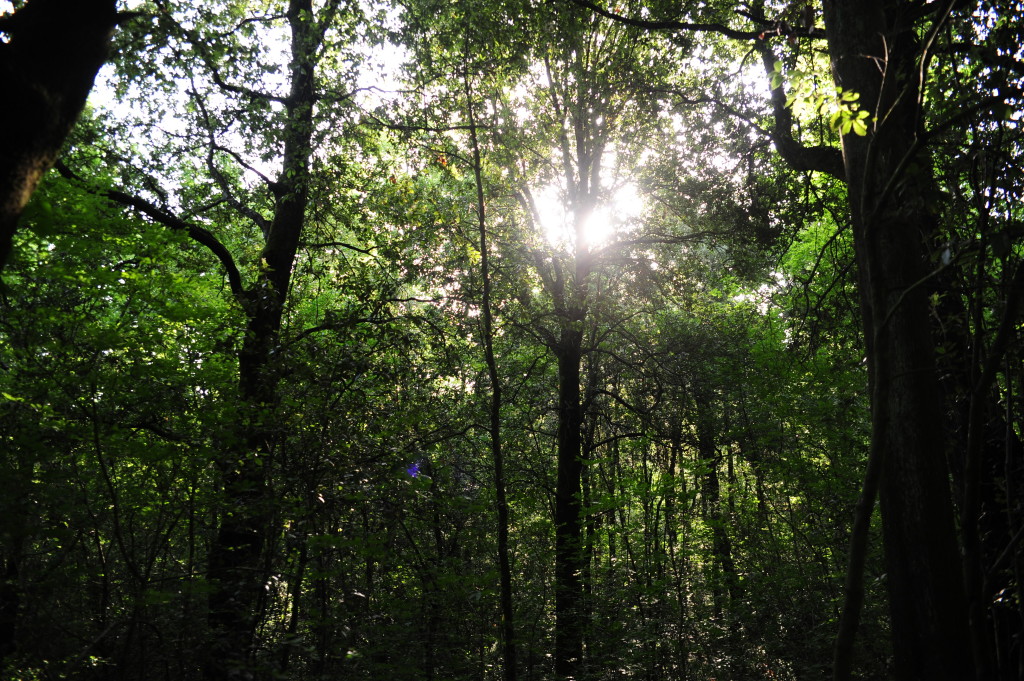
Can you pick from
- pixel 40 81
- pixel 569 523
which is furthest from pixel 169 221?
pixel 569 523

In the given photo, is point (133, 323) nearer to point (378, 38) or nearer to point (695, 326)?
point (378, 38)

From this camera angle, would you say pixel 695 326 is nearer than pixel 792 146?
No

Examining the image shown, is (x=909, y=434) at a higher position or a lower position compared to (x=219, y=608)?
higher

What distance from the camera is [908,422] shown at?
3.36 m

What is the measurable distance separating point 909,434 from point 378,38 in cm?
860

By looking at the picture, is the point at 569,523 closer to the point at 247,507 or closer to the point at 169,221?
the point at 247,507

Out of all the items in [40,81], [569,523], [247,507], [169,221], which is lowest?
[247,507]

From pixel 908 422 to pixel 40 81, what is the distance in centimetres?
406

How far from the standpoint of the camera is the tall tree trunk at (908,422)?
305 centimetres

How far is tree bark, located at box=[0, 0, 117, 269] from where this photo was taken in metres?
1.65

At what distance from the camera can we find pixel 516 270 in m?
9.75

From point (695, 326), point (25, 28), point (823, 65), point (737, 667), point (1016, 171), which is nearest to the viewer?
point (25, 28)

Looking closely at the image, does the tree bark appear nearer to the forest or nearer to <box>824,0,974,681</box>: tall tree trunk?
the forest

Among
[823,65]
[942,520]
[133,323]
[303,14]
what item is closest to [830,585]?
[942,520]
